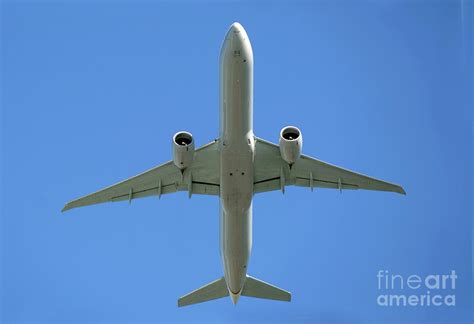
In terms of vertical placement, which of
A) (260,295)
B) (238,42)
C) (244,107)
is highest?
(238,42)

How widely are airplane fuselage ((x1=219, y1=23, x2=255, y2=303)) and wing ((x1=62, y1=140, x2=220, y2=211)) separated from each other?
4.49 feet

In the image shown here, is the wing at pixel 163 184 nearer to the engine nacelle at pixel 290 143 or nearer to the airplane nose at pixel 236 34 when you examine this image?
the engine nacelle at pixel 290 143

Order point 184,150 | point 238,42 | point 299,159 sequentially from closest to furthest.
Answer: point 238,42 → point 184,150 → point 299,159

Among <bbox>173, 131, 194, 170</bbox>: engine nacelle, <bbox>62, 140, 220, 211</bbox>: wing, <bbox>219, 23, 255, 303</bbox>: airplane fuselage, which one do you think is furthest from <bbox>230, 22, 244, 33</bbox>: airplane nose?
<bbox>62, 140, 220, 211</bbox>: wing

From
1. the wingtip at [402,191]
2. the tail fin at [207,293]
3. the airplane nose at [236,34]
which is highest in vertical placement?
the airplane nose at [236,34]

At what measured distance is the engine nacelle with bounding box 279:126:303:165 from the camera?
93.1 ft

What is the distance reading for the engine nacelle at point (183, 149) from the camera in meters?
28.5

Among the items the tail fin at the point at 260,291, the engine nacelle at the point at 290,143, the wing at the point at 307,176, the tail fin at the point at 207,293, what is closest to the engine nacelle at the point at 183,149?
the wing at the point at 307,176

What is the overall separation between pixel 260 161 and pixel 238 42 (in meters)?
5.48

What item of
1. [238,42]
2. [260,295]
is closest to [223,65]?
[238,42]

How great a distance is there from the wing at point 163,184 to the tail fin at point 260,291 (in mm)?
5106

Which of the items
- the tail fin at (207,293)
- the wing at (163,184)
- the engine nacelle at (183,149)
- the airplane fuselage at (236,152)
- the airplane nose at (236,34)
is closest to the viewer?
the airplane nose at (236,34)

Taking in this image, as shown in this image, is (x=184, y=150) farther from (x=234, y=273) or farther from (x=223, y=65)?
(x=234, y=273)

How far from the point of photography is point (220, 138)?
28.6 meters
